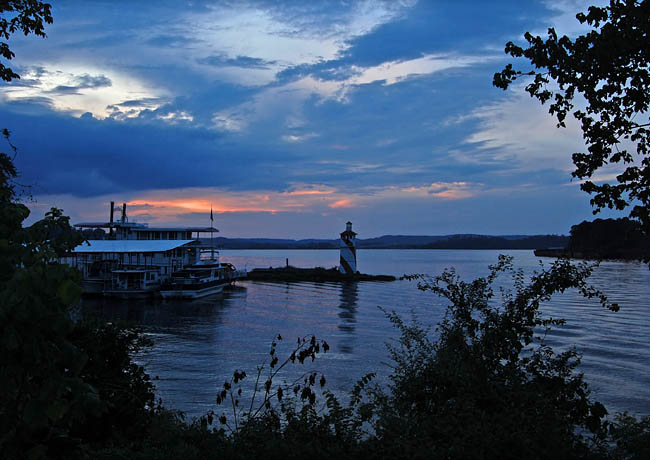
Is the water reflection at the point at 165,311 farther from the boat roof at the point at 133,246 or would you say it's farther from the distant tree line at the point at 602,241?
the distant tree line at the point at 602,241

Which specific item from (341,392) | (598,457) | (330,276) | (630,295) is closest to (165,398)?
(341,392)

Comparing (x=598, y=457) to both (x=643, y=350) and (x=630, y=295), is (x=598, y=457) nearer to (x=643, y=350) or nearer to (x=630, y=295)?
(x=643, y=350)

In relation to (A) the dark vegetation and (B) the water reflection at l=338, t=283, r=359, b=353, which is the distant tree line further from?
(A) the dark vegetation

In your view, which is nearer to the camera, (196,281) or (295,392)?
(295,392)

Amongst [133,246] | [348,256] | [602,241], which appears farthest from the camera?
[602,241]

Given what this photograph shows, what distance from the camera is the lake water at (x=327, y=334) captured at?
661 inches

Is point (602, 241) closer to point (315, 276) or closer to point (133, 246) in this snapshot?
point (315, 276)

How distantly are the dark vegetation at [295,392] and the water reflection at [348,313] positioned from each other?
1464cm

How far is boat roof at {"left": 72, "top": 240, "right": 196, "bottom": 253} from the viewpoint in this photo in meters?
47.2

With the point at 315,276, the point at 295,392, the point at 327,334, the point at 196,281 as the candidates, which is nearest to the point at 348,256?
the point at 315,276

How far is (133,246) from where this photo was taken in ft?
162

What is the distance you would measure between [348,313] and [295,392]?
93.6 ft

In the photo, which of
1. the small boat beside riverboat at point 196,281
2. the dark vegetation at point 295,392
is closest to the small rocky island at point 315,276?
the small boat beside riverboat at point 196,281

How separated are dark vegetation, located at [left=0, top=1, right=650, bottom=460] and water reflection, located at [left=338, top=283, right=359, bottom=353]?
14636 mm
